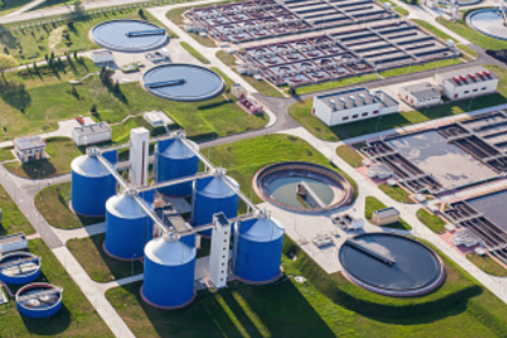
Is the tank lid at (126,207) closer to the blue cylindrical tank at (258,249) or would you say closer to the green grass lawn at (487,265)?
the blue cylindrical tank at (258,249)

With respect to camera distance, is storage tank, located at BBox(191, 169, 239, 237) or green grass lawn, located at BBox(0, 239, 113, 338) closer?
green grass lawn, located at BBox(0, 239, 113, 338)

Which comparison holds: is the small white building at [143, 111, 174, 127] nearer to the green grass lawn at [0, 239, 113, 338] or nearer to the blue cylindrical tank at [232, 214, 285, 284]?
the blue cylindrical tank at [232, 214, 285, 284]

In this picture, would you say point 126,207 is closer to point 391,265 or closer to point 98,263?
point 98,263

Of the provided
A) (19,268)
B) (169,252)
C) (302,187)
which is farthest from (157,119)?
(169,252)

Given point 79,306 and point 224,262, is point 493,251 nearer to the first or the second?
point 224,262

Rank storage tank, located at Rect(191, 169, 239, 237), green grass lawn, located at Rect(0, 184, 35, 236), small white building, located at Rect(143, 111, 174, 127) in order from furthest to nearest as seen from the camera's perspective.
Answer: small white building, located at Rect(143, 111, 174, 127), green grass lawn, located at Rect(0, 184, 35, 236), storage tank, located at Rect(191, 169, 239, 237)

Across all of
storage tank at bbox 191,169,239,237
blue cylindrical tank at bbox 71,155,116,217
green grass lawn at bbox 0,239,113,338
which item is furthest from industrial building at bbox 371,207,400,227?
green grass lawn at bbox 0,239,113,338
